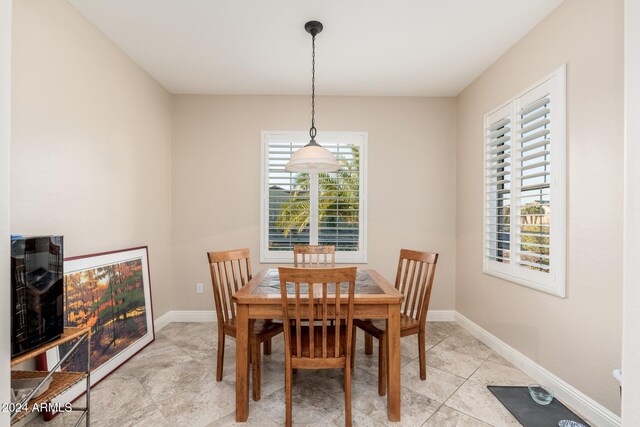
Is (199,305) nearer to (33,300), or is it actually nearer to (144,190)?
(144,190)

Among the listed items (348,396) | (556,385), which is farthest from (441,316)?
(348,396)

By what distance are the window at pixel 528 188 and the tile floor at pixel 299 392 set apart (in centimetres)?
89

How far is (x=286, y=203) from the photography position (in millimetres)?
3754

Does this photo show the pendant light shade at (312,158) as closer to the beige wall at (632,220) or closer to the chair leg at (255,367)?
the chair leg at (255,367)

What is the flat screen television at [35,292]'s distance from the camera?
1375 millimetres

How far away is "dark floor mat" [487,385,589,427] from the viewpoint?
1.88 meters

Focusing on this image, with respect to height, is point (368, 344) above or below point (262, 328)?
below

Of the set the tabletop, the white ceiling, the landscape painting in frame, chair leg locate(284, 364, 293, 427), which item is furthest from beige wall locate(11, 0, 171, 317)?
chair leg locate(284, 364, 293, 427)

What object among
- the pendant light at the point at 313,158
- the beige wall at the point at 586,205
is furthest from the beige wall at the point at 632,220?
the pendant light at the point at 313,158

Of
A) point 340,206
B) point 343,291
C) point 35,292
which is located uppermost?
point 340,206

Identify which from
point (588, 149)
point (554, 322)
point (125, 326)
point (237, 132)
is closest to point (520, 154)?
point (588, 149)

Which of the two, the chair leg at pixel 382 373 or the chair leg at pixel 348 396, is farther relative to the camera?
the chair leg at pixel 382 373

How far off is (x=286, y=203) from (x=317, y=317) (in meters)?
2.08

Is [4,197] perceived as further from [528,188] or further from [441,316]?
[441,316]
